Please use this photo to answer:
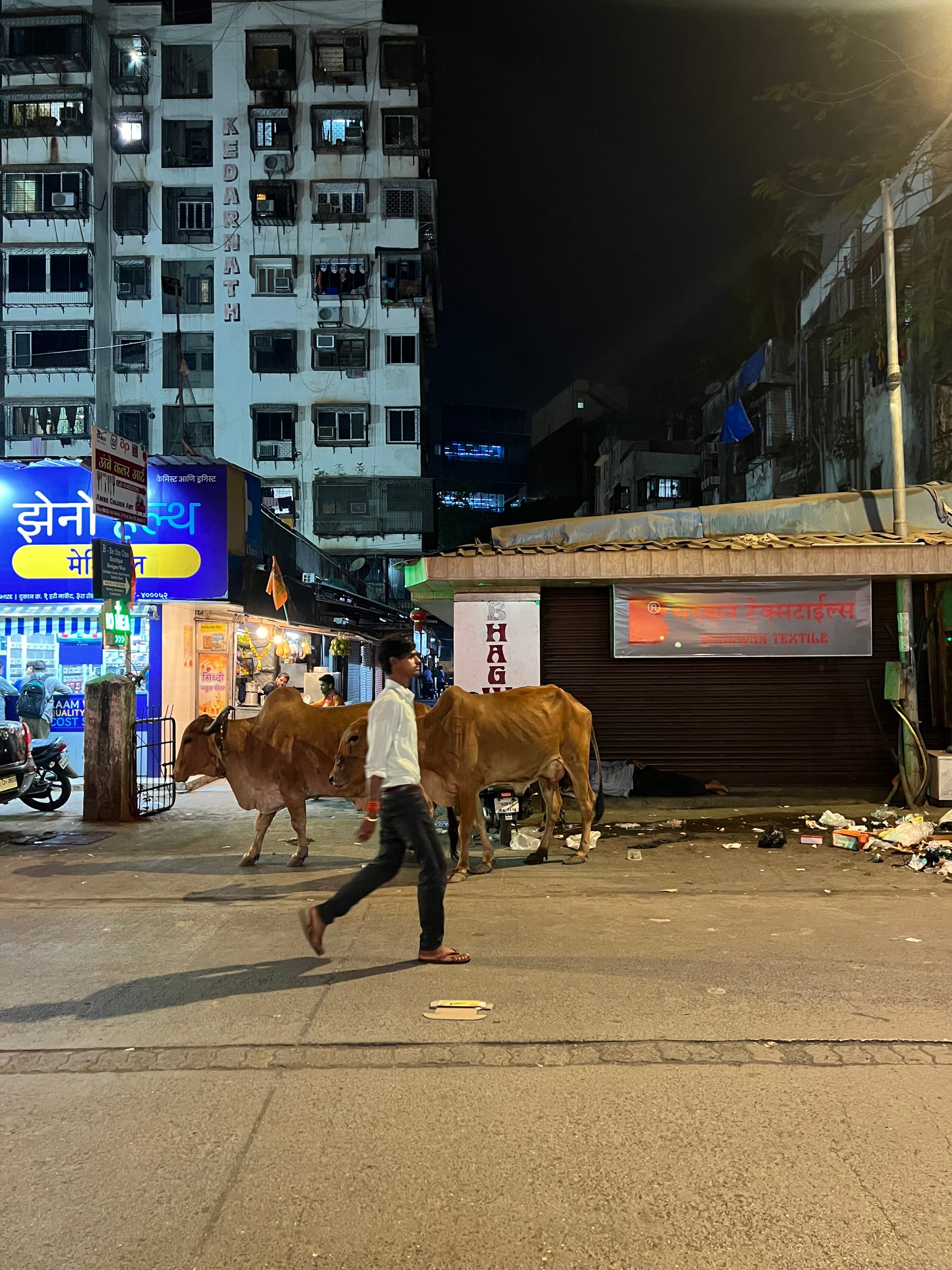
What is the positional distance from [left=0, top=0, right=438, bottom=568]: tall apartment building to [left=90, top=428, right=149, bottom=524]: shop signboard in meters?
29.5

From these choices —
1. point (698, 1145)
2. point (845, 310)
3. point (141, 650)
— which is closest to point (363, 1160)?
point (698, 1145)

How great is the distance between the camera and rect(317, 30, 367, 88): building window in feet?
141

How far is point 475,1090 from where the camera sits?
3.89 meters

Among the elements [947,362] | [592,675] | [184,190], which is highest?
[184,190]

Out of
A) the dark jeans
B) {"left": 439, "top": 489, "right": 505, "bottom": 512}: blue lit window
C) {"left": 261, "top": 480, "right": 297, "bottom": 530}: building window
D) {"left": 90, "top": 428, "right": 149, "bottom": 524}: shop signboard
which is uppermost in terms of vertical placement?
{"left": 439, "top": 489, "right": 505, "bottom": 512}: blue lit window

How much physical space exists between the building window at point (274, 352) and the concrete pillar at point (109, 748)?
112ft

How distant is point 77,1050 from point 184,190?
155 ft

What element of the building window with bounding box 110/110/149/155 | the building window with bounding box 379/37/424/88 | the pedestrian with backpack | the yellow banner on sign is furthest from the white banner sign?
the building window with bounding box 110/110/149/155

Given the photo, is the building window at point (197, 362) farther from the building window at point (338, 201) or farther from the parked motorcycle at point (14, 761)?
the parked motorcycle at point (14, 761)

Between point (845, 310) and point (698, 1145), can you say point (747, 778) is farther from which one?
point (845, 310)

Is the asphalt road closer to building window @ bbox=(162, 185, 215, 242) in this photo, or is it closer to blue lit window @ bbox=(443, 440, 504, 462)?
building window @ bbox=(162, 185, 215, 242)

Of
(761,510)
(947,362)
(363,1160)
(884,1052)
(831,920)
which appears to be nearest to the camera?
(363,1160)

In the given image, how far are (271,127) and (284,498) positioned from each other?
1802cm

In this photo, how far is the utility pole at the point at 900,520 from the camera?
10.7 meters
